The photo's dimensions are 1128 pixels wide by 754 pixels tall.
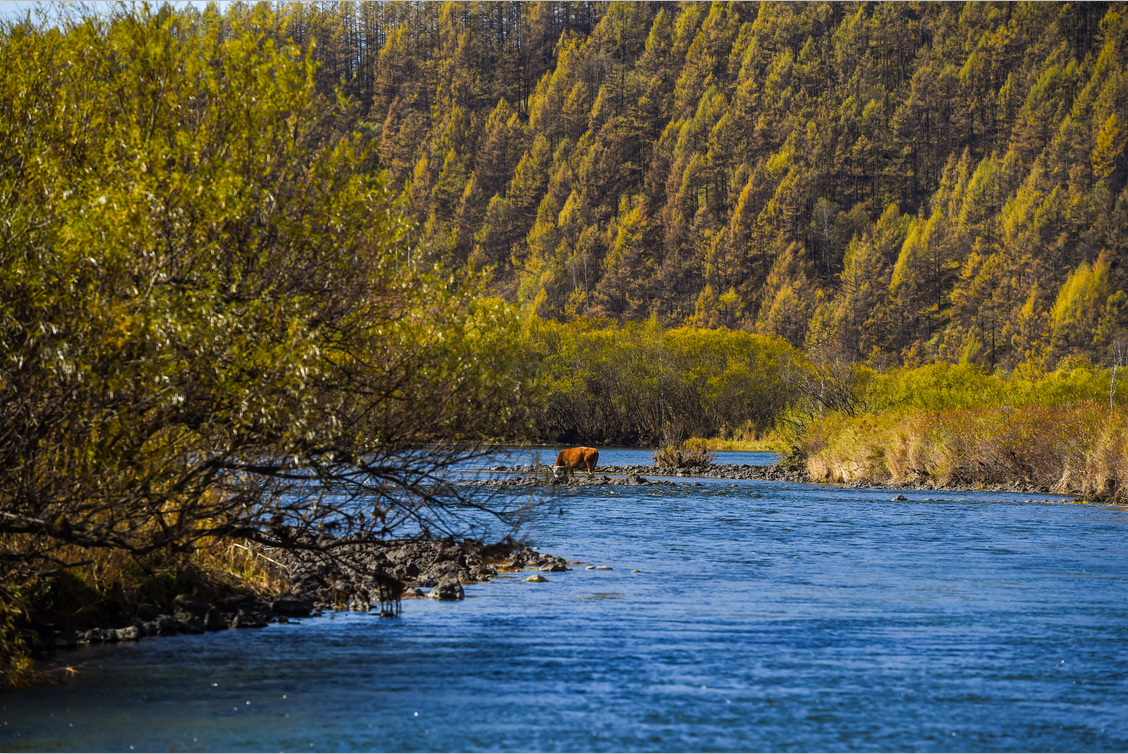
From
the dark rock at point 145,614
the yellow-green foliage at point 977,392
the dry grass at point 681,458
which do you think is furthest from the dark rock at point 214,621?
the dry grass at point 681,458

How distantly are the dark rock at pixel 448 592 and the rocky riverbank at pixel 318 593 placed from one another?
1 centimetres

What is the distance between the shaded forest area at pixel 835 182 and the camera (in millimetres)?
125625

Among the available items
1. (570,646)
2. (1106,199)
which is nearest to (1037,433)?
(570,646)

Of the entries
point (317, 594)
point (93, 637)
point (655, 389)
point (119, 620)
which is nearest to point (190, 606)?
point (119, 620)

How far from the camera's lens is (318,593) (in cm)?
1761

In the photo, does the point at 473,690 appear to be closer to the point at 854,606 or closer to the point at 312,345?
the point at 312,345

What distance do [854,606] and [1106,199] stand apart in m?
122

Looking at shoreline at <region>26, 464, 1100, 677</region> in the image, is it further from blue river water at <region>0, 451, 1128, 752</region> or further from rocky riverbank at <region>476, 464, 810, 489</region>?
rocky riverbank at <region>476, 464, 810, 489</region>

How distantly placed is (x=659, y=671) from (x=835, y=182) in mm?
156347

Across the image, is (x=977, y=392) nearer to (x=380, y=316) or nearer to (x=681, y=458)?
(x=681, y=458)

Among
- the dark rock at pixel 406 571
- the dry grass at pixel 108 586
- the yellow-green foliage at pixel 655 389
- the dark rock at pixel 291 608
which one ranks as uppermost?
the yellow-green foliage at pixel 655 389

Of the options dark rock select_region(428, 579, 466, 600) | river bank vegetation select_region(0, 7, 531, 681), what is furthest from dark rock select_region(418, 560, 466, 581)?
river bank vegetation select_region(0, 7, 531, 681)

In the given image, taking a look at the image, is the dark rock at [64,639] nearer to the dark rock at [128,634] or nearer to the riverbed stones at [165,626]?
the dark rock at [128,634]

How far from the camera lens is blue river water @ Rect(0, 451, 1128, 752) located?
34.4 ft
